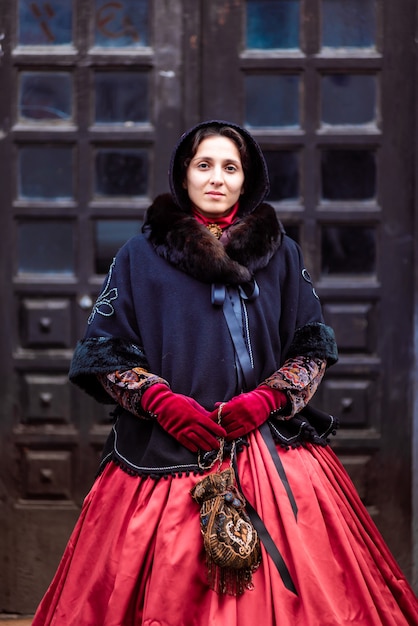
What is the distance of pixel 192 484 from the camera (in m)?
3.02

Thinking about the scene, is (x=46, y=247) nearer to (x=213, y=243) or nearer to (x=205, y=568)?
(x=213, y=243)

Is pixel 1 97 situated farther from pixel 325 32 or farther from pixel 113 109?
pixel 325 32

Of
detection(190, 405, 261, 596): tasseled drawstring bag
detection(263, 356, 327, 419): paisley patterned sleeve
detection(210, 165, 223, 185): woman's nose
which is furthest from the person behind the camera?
detection(210, 165, 223, 185): woman's nose

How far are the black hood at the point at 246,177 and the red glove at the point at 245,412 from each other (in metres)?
0.67

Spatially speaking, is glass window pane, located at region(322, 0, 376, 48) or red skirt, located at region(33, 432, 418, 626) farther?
glass window pane, located at region(322, 0, 376, 48)

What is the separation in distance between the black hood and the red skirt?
0.80 metres

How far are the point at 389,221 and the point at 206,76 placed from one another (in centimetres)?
107

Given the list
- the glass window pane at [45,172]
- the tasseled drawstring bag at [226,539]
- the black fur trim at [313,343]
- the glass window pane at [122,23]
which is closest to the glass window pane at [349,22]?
the glass window pane at [122,23]

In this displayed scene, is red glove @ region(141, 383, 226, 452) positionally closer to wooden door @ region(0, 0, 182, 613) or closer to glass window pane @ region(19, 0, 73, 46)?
wooden door @ region(0, 0, 182, 613)

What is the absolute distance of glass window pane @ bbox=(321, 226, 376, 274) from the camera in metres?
4.58

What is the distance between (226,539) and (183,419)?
1.25 ft

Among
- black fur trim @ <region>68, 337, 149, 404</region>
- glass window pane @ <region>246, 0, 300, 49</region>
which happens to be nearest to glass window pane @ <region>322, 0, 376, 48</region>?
glass window pane @ <region>246, 0, 300, 49</region>

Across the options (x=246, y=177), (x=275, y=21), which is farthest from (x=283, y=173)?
(x=246, y=177)

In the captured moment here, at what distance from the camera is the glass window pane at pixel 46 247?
15.0 feet
